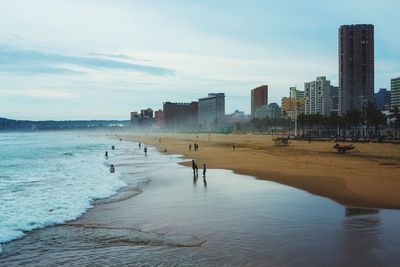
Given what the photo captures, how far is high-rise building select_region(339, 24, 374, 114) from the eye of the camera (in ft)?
602

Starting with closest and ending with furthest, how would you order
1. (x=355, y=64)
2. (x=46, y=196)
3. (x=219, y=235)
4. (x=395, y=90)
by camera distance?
1. (x=219, y=235)
2. (x=46, y=196)
3. (x=395, y=90)
4. (x=355, y=64)

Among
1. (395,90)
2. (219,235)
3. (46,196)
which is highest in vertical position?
(395,90)

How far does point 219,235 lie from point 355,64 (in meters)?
193

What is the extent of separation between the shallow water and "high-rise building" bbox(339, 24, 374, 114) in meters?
175

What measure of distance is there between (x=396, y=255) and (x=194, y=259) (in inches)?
208

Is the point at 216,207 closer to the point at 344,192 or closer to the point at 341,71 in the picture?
the point at 344,192

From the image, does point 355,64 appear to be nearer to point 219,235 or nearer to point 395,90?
point 395,90

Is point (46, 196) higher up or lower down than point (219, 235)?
lower down

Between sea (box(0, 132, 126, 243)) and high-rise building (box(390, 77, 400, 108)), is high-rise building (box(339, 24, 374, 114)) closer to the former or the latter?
high-rise building (box(390, 77, 400, 108))

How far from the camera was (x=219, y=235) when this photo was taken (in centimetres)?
1340

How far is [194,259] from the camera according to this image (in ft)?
36.1

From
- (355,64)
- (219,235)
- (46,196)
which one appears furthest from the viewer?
(355,64)

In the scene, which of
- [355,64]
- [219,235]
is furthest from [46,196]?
[355,64]

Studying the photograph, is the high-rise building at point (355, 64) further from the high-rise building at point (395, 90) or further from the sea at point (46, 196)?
the sea at point (46, 196)
